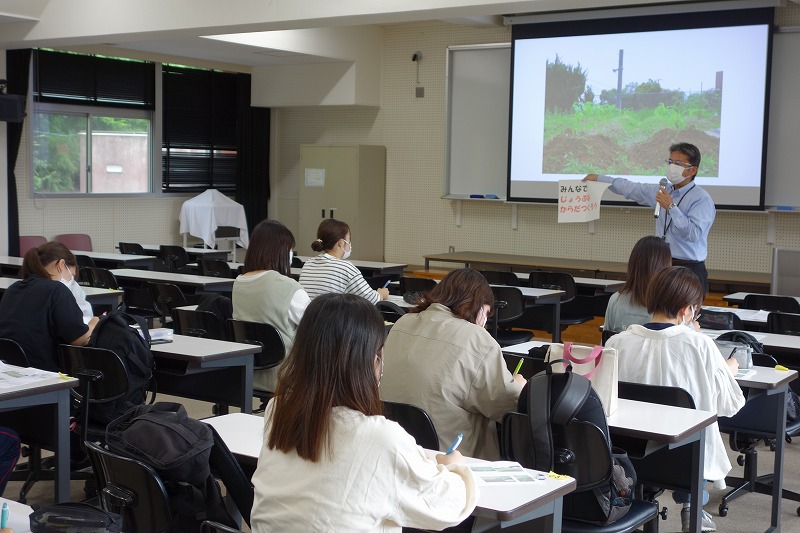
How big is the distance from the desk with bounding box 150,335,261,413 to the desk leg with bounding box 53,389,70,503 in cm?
65

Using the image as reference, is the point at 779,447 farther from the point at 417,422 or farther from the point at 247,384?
the point at 247,384

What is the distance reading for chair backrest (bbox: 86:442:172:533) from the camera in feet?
7.66

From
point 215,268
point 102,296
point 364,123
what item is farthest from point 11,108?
point 102,296

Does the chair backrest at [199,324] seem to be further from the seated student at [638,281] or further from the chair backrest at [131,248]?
the chair backrest at [131,248]

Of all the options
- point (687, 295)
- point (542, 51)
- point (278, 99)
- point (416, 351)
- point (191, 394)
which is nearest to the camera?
point (416, 351)

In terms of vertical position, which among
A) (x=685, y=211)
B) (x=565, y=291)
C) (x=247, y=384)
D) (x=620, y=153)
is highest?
(x=620, y=153)

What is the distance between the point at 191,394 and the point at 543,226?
252 inches

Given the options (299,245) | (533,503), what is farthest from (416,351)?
(299,245)

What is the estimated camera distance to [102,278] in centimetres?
722

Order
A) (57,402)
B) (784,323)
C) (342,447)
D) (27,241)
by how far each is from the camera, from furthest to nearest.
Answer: (27,241)
(784,323)
(57,402)
(342,447)

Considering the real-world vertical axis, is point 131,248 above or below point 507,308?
above

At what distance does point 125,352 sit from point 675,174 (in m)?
3.77

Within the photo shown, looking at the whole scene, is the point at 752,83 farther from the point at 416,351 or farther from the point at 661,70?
the point at 416,351

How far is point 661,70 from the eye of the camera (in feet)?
30.2
